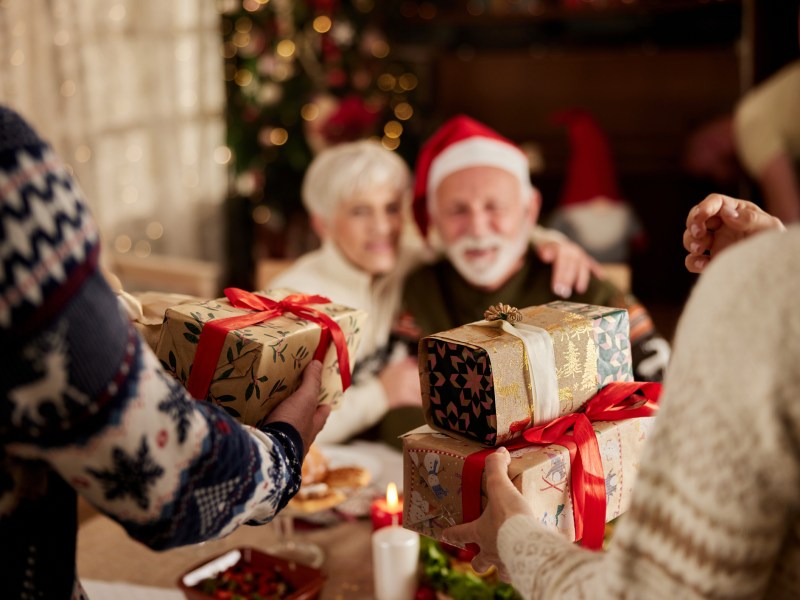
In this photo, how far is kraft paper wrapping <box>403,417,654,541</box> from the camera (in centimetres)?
93

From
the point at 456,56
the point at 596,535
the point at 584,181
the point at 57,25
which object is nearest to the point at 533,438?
the point at 596,535

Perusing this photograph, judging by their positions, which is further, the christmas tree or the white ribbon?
the christmas tree

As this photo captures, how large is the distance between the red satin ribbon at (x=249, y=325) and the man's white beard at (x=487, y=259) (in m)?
0.90

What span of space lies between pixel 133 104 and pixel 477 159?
6.88 ft

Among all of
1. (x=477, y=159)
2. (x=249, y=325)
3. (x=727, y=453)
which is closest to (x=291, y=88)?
(x=477, y=159)

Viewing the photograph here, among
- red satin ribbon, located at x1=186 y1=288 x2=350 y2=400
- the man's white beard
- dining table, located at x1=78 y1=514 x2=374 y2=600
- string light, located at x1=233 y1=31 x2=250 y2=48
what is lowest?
dining table, located at x1=78 y1=514 x2=374 y2=600

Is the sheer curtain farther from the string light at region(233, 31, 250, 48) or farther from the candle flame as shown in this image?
the candle flame

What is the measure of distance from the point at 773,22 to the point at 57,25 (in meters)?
3.21

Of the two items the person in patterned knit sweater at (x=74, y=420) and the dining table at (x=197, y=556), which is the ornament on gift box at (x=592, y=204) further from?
the person in patterned knit sweater at (x=74, y=420)

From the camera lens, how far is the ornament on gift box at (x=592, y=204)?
12.4 feet

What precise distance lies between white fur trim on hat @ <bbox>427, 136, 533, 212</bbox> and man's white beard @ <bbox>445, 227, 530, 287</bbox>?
0.16 m

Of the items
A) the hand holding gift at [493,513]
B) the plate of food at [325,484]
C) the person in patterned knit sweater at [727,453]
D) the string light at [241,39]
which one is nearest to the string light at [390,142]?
the string light at [241,39]

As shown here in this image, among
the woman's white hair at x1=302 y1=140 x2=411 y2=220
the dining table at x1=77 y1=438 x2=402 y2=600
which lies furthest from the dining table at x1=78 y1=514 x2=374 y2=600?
the woman's white hair at x1=302 y1=140 x2=411 y2=220

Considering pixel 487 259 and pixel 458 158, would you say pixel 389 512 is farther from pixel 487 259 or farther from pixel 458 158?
pixel 458 158
